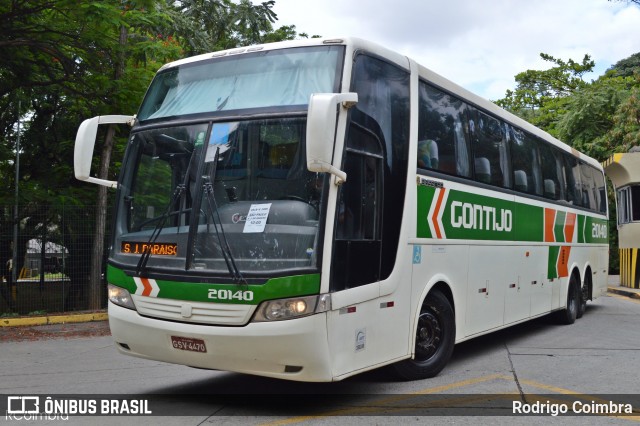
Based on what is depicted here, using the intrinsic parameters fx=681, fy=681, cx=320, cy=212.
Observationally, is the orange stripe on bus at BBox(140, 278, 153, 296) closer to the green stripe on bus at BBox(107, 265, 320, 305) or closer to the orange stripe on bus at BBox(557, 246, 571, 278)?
the green stripe on bus at BBox(107, 265, 320, 305)

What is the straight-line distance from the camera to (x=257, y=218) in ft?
19.5

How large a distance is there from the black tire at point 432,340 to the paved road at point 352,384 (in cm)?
15

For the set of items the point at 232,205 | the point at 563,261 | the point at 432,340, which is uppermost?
the point at 232,205

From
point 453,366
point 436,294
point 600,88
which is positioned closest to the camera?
point 436,294

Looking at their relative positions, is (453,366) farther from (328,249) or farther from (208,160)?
(208,160)

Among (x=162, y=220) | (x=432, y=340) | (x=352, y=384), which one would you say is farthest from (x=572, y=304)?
(x=162, y=220)

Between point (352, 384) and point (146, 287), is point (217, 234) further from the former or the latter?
point (352, 384)

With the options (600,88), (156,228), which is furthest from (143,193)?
(600,88)

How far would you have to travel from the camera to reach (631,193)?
22.5 meters

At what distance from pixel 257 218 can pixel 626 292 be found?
1890 centimetres

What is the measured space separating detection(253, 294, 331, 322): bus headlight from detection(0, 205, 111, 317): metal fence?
10.4m

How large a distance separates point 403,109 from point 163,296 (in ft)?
10.4

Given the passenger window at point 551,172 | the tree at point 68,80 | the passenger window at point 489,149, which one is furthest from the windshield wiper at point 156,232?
the tree at point 68,80

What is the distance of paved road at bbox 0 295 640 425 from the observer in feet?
20.3
